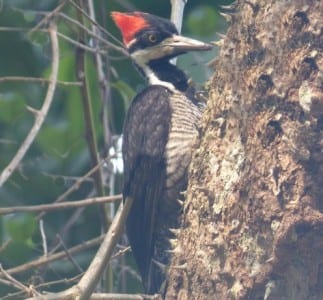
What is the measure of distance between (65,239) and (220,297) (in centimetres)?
211

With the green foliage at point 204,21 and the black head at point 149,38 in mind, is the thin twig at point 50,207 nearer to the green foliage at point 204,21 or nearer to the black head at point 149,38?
the black head at point 149,38

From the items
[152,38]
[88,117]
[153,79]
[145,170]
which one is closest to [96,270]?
[145,170]

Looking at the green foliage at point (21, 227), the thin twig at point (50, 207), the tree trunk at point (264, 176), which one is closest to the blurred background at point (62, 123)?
the green foliage at point (21, 227)

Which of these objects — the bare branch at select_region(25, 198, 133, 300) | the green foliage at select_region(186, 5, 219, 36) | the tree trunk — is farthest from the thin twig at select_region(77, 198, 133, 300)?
the green foliage at select_region(186, 5, 219, 36)

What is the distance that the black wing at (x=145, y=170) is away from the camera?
4031 mm

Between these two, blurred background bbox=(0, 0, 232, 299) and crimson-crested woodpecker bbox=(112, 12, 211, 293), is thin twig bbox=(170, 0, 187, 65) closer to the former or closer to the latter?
crimson-crested woodpecker bbox=(112, 12, 211, 293)

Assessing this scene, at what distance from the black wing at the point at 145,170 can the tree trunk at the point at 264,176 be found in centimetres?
72

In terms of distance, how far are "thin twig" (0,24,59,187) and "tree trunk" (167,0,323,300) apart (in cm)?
71

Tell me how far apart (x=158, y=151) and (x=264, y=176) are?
1.08 m

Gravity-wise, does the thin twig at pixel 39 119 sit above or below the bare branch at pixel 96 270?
above

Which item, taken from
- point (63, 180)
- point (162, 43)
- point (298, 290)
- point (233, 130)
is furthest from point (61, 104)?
point (298, 290)

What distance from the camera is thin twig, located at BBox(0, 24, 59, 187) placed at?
3627 mm

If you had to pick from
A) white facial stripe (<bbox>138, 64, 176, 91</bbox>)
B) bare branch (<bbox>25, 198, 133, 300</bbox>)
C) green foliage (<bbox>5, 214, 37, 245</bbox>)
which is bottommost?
green foliage (<bbox>5, 214, 37, 245</bbox>)

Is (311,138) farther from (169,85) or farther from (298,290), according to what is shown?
(169,85)
